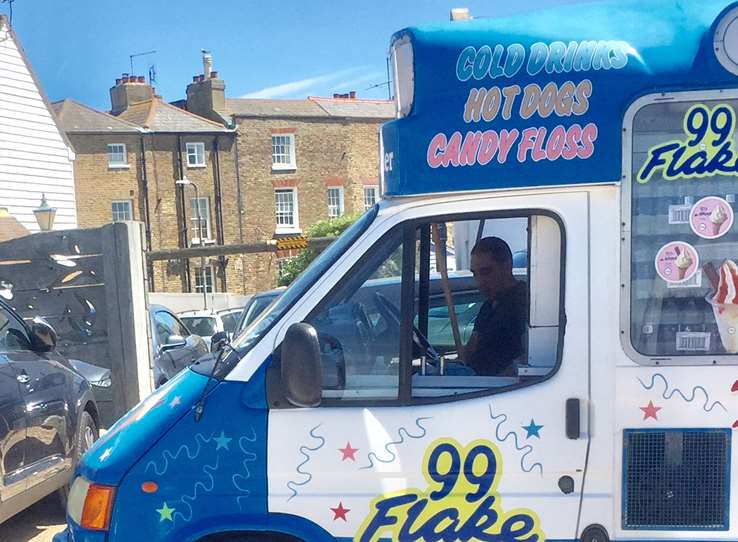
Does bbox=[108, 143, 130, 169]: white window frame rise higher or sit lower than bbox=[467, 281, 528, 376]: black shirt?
higher

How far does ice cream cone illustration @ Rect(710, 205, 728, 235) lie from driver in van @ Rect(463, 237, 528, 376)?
0.76 meters

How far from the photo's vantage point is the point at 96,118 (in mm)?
31078

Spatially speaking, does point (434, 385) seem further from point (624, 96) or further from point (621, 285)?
point (624, 96)

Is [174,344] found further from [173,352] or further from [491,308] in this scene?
[491,308]

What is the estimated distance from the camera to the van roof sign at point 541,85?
2.68 meters

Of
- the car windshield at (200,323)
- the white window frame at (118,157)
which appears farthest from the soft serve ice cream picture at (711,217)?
the white window frame at (118,157)

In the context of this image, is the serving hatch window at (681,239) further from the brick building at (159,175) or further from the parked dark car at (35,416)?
the brick building at (159,175)

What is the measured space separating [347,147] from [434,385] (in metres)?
32.6

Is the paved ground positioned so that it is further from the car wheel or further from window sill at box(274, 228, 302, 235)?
window sill at box(274, 228, 302, 235)

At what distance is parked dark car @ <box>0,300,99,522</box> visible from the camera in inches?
180

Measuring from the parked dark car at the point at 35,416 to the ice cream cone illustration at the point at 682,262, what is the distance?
12.6 ft

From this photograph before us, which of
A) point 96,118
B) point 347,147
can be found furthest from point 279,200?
point 96,118

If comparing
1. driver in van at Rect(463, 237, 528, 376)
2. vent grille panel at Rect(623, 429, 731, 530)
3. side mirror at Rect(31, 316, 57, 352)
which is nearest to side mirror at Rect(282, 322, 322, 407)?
driver in van at Rect(463, 237, 528, 376)

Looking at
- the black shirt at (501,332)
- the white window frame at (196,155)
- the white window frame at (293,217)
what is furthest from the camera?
the white window frame at (293,217)
